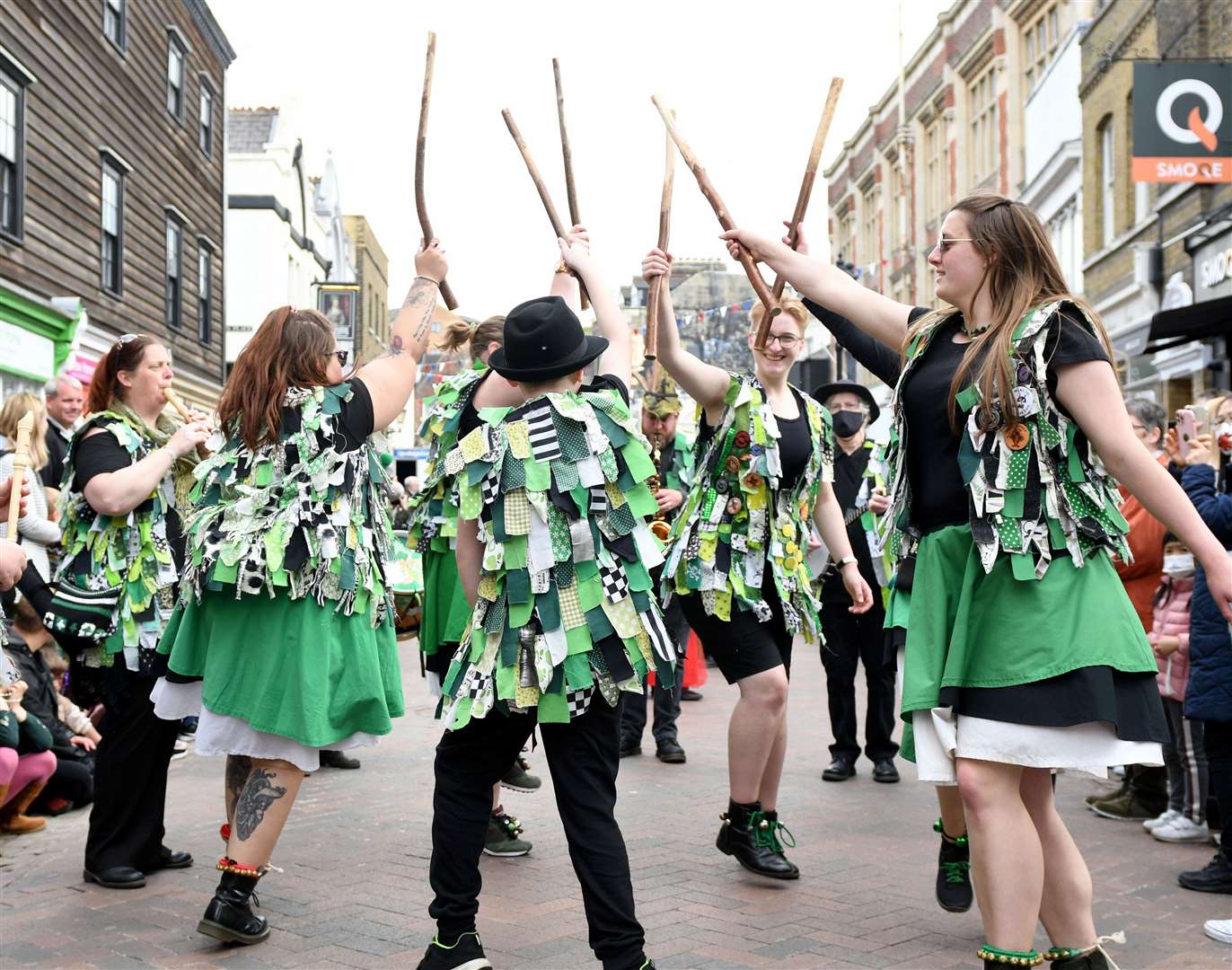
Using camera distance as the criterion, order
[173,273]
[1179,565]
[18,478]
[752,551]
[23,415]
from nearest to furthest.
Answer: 1. [18,478]
2. [752,551]
3. [1179,565]
4. [23,415]
5. [173,273]

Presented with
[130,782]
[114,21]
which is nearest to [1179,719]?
[130,782]

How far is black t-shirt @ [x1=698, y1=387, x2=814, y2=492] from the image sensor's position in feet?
18.2

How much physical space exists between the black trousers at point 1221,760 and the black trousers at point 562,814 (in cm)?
255

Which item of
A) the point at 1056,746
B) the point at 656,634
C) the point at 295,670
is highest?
the point at 656,634

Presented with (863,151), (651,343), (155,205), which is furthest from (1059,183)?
(651,343)

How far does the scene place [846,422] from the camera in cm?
829

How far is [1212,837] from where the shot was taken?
19.4 ft

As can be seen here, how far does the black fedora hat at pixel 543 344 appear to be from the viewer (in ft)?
12.9

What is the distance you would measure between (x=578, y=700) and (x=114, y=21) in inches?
747

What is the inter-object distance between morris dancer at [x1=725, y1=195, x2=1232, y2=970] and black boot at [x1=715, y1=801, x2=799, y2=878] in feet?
5.53

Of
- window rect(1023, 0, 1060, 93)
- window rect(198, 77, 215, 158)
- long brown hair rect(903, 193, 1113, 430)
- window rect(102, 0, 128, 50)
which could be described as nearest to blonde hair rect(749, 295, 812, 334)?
long brown hair rect(903, 193, 1113, 430)

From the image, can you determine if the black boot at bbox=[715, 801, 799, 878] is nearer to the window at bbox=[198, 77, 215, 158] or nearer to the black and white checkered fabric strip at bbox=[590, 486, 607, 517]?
the black and white checkered fabric strip at bbox=[590, 486, 607, 517]

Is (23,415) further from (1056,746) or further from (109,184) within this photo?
(109,184)

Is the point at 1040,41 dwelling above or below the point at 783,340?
above
